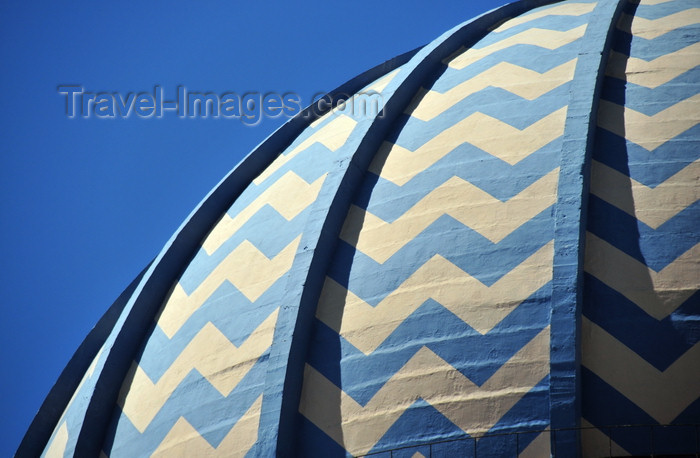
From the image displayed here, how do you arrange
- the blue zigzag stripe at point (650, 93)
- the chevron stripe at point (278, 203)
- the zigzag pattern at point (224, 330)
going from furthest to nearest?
the chevron stripe at point (278, 203) < the blue zigzag stripe at point (650, 93) < the zigzag pattern at point (224, 330)

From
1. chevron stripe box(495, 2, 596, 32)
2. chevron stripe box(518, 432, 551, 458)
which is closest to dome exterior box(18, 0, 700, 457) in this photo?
chevron stripe box(518, 432, 551, 458)

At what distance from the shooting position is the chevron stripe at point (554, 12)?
562 inches

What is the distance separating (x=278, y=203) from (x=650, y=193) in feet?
13.9

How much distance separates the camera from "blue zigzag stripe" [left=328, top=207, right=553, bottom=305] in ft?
33.8

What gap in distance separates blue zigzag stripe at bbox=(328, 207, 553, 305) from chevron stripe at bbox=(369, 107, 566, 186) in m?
0.98

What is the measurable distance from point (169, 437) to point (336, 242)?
2.50 metres

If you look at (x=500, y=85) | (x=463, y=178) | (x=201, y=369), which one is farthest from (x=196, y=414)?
(x=500, y=85)

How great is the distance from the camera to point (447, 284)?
409 inches

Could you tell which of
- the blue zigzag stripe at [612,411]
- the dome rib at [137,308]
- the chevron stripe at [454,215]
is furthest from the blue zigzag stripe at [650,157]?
the dome rib at [137,308]

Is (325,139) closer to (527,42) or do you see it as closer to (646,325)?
(527,42)

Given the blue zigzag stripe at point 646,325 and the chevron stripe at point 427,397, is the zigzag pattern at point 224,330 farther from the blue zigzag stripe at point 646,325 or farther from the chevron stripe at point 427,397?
the blue zigzag stripe at point 646,325

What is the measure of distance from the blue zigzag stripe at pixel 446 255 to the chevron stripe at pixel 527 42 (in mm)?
3333

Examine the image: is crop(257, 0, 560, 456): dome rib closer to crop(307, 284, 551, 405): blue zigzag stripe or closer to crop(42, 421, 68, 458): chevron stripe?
crop(307, 284, 551, 405): blue zigzag stripe

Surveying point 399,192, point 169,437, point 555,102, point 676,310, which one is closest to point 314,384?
point 169,437
